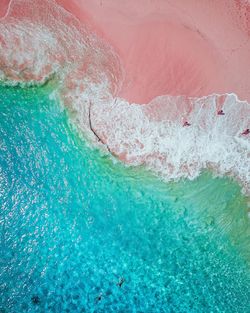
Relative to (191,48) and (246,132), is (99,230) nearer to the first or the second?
(246,132)

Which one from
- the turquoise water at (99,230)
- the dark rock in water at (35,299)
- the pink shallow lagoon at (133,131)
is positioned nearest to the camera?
the dark rock in water at (35,299)

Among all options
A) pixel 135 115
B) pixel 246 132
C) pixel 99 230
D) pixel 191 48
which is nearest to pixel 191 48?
pixel 191 48

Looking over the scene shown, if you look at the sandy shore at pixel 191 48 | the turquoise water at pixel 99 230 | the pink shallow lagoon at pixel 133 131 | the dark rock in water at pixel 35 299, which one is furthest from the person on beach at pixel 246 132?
the dark rock in water at pixel 35 299

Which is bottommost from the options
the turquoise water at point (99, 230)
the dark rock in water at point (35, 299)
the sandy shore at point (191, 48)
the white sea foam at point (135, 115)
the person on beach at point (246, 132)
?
the dark rock in water at point (35, 299)

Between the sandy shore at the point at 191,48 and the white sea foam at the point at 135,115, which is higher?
the sandy shore at the point at 191,48

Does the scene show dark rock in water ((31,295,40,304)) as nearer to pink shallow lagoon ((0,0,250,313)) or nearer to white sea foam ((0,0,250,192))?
pink shallow lagoon ((0,0,250,313))

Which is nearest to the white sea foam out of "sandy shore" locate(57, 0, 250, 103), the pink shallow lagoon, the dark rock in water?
the pink shallow lagoon

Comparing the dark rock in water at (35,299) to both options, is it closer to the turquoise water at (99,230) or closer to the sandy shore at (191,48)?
the turquoise water at (99,230)
